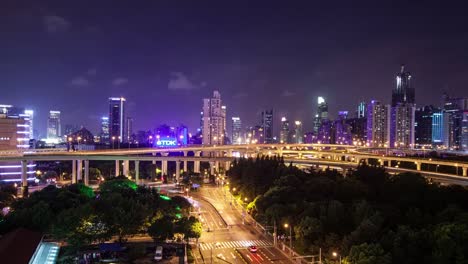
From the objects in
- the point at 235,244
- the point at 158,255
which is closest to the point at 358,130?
the point at 235,244

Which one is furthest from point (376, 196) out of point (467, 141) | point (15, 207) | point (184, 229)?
point (467, 141)

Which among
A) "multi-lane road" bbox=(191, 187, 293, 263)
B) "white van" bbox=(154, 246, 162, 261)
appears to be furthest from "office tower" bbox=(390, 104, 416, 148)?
"white van" bbox=(154, 246, 162, 261)

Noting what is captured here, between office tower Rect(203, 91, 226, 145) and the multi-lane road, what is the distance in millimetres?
100098

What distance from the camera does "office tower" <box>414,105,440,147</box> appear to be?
14500cm

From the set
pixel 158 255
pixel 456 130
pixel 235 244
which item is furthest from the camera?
pixel 456 130

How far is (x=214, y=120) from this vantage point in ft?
507

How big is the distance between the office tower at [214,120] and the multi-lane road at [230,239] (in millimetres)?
100098

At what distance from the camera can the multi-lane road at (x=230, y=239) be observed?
97.3 feet

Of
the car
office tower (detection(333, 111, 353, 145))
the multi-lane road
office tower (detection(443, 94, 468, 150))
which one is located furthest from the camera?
office tower (detection(333, 111, 353, 145))

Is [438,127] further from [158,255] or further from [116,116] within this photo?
[158,255]

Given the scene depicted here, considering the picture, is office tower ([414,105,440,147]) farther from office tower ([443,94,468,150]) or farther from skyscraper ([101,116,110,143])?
skyscraper ([101,116,110,143])

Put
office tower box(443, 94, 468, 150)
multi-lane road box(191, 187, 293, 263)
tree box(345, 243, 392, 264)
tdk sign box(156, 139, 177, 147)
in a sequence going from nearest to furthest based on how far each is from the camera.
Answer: tree box(345, 243, 392, 264), multi-lane road box(191, 187, 293, 263), tdk sign box(156, 139, 177, 147), office tower box(443, 94, 468, 150)

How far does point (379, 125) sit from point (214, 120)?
206 ft

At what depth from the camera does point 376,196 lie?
1590 inches
